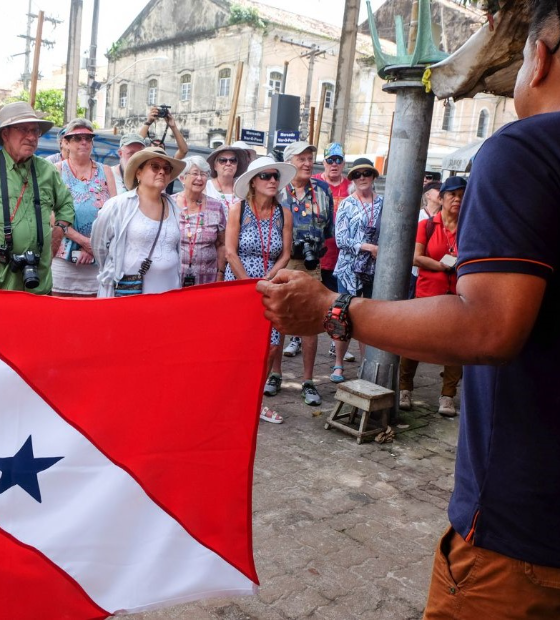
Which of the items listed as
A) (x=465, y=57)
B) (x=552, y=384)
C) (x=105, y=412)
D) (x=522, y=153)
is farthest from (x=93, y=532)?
(x=465, y=57)

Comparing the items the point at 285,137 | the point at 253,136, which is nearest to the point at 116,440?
the point at 285,137

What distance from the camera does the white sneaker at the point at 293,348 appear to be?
7351mm

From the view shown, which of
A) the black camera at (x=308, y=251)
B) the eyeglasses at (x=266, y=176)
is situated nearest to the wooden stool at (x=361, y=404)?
the black camera at (x=308, y=251)

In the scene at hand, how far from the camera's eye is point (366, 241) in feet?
21.4

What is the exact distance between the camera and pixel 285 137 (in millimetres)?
11219

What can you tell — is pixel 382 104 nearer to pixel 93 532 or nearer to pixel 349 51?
pixel 349 51

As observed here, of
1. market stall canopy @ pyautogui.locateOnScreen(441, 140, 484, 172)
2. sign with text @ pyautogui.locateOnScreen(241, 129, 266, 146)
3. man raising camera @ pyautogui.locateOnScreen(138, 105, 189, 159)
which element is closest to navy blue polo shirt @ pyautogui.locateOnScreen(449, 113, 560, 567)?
man raising camera @ pyautogui.locateOnScreen(138, 105, 189, 159)

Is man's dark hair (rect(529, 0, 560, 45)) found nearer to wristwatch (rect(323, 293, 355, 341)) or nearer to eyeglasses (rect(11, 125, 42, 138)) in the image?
wristwatch (rect(323, 293, 355, 341))

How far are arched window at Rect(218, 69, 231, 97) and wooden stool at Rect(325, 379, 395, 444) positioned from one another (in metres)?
34.0

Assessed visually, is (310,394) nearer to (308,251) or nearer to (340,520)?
(308,251)

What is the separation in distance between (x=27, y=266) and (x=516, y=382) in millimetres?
4044

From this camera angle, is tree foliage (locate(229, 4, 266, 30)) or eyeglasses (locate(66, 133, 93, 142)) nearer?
eyeglasses (locate(66, 133, 93, 142))

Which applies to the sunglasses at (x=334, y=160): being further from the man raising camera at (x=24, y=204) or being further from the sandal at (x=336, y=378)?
the man raising camera at (x=24, y=204)

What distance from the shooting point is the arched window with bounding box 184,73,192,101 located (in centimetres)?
3897
